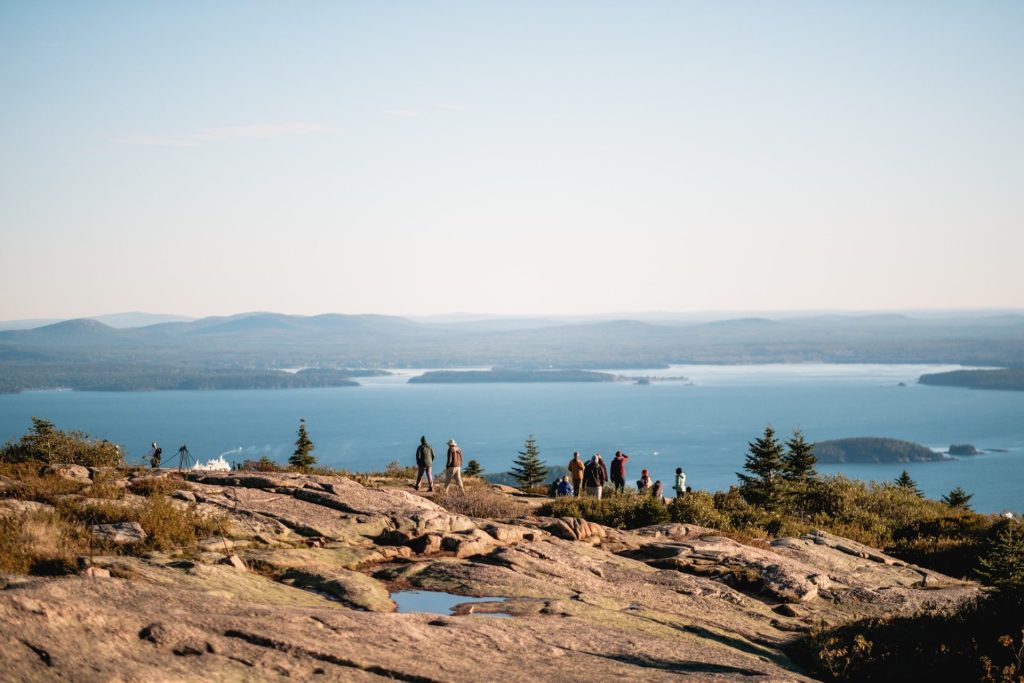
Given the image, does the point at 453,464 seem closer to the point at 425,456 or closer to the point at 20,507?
the point at 425,456

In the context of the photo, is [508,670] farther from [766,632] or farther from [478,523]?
[478,523]

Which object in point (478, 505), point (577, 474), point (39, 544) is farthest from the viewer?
point (577, 474)

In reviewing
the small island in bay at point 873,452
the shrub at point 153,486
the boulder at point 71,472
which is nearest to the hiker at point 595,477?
the shrub at point 153,486

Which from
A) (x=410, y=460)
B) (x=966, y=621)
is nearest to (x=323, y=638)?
(x=966, y=621)

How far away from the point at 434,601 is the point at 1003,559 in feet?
46.6

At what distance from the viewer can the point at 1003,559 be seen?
20.5 m

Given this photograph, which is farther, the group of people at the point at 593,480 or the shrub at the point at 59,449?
the group of people at the point at 593,480

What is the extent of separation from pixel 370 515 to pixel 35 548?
22.1ft

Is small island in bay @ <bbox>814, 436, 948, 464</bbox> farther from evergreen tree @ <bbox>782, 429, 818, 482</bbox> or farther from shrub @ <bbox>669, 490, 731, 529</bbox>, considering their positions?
shrub @ <bbox>669, 490, 731, 529</bbox>

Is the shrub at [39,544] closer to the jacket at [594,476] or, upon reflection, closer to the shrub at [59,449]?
the shrub at [59,449]

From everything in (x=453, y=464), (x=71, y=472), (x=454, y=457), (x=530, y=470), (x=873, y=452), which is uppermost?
(x=71, y=472)

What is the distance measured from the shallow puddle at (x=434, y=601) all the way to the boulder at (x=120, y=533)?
379 centimetres

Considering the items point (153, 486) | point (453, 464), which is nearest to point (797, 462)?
point (453, 464)

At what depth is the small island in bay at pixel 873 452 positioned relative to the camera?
182 meters
